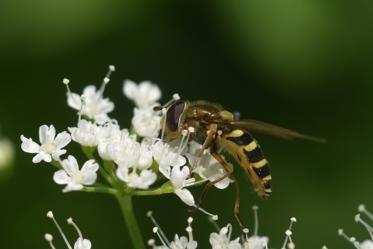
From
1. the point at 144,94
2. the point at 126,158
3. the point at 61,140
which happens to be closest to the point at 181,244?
the point at 126,158

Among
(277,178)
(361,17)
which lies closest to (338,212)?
(277,178)

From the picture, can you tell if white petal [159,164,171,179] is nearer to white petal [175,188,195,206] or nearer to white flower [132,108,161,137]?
white petal [175,188,195,206]

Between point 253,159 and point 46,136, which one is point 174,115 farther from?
point 46,136

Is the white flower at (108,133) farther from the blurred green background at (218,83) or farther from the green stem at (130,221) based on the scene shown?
the blurred green background at (218,83)

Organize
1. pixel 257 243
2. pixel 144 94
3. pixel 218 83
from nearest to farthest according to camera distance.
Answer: pixel 257 243 → pixel 144 94 → pixel 218 83

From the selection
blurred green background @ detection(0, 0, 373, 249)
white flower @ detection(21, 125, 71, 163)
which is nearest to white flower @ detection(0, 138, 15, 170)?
blurred green background @ detection(0, 0, 373, 249)

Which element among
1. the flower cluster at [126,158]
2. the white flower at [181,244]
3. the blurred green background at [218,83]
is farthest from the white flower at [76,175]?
the blurred green background at [218,83]
